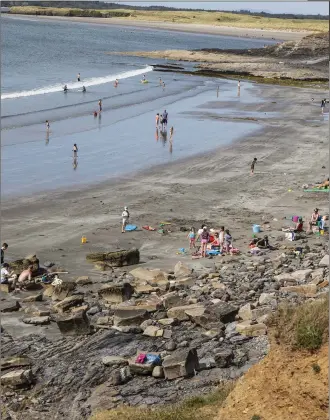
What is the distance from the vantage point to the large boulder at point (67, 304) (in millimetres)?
17828

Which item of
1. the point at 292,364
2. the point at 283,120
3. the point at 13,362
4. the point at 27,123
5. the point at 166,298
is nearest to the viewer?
the point at 292,364

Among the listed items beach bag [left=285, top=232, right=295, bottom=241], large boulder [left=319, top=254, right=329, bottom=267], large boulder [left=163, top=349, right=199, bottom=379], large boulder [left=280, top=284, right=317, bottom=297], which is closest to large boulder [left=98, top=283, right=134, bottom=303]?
large boulder [left=280, top=284, right=317, bottom=297]

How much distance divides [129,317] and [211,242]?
7454 millimetres

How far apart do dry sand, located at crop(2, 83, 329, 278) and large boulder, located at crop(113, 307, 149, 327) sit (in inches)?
154

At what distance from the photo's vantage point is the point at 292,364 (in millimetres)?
10430

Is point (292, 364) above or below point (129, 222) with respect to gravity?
above

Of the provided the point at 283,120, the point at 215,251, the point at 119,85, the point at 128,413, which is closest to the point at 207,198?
the point at 215,251

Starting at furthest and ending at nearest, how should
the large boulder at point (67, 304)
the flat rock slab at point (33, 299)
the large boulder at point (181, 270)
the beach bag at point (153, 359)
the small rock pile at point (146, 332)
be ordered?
the large boulder at point (181, 270) < the flat rock slab at point (33, 299) < the large boulder at point (67, 304) < the beach bag at point (153, 359) < the small rock pile at point (146, 332)

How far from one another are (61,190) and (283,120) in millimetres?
25577

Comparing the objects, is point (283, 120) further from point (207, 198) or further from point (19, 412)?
point (19, 412)

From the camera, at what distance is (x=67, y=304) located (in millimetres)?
17969

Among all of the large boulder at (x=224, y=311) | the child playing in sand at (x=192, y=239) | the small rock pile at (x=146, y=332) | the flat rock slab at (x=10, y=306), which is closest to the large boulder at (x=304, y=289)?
the small rock pile at (x=146, y=332)

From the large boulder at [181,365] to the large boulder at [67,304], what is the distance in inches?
173

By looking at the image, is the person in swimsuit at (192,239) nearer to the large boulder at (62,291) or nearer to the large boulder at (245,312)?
the large boulder at (62,291)
